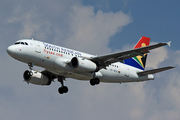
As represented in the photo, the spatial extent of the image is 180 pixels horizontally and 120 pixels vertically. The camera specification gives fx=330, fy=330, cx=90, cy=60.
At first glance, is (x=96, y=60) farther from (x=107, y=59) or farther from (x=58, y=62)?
(x=58, y=62)

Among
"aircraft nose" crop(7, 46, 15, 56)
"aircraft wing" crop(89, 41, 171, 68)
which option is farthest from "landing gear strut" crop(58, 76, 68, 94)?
"aircraft nose" crop(7, 46, 15, 56)

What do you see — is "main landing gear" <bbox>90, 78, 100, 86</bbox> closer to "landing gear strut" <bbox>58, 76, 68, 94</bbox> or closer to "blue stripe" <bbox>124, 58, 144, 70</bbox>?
"landing gear strut" <bbox>58, 76, 68, 94</bbox>

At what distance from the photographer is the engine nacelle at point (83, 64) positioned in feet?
130

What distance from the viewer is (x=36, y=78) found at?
45.2 m

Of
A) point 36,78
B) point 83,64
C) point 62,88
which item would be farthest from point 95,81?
point 36,78

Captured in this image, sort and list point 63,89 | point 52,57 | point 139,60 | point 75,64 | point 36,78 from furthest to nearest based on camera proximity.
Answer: point 139,60 < point 63,89 < point 36,78 < point 75,64 < point 52,57

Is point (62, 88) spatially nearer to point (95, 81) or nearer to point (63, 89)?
point (63, 89)

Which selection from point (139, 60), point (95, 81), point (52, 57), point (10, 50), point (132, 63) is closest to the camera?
point (10, 50)

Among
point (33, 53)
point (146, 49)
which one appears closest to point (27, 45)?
point (33, 53)

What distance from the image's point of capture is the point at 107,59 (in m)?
42.0

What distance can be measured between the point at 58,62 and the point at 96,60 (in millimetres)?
5570

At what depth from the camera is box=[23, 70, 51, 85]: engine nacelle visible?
1759 inches

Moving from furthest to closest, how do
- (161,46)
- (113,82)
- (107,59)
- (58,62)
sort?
1. (113,82)
2. (107,59)
3. (58,62)
4. (161,46)

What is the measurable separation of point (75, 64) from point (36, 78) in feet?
26.3
